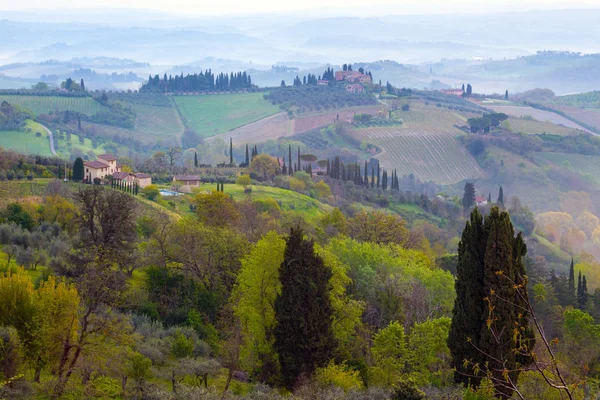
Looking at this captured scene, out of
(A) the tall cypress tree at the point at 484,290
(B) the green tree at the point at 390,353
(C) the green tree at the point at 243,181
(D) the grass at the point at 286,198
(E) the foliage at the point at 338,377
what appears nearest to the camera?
(A) the tall cypress tree at the point at 484,290

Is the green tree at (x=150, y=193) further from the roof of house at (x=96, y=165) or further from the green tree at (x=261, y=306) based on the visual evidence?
the green tree at (x=261, y=306)

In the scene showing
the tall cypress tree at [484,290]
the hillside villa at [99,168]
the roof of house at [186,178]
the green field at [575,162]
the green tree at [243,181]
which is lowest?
the green field at [575,162]

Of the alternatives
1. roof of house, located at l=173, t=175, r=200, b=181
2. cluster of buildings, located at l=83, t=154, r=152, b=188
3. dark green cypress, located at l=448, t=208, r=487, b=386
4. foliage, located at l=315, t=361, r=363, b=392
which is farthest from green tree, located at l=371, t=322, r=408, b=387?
roof of house, located at l=173, t=175, r=200, b=181

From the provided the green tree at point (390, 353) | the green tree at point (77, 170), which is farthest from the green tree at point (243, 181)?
the green tree at point (390, 353)

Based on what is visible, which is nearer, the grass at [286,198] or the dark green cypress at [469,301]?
the dark green cypress at [469,301]

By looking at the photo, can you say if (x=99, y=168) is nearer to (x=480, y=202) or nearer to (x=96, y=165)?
(x=96, y=165)

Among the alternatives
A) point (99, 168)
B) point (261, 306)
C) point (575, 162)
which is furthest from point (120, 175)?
point (575, 162)

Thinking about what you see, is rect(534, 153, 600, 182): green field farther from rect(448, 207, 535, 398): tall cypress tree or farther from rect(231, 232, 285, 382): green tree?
rect(448, 207, 535, 398): tall cypress tree
